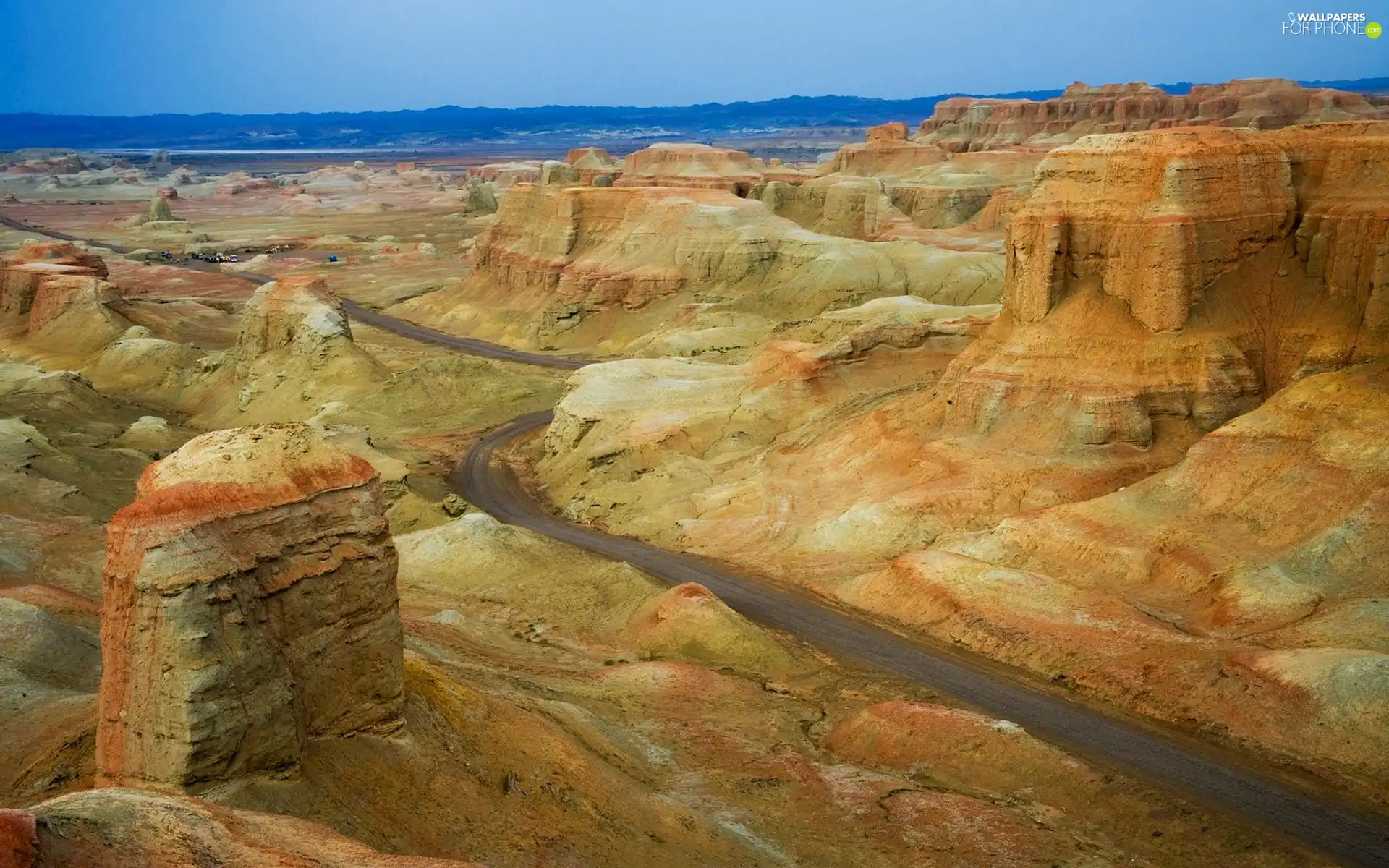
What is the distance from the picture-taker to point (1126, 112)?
466ft

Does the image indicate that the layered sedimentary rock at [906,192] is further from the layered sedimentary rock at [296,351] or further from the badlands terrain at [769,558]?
the layered sedimentary rock at [296,351]

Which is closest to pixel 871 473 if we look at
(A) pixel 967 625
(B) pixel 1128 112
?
(A) pixel 967 625

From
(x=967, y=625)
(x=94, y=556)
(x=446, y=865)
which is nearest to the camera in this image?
(x=446, y=865)

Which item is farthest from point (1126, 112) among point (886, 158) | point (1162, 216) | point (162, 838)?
point (162, 838)

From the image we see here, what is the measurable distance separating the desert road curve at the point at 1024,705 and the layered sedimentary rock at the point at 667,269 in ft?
107

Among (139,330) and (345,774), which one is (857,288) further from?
(345,774)

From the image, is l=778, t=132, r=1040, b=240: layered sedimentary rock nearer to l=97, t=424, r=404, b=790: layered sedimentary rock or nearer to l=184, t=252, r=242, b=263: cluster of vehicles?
l=184, t=252, r=242, b=263: cluster of vehicles

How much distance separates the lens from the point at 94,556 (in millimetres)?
37031

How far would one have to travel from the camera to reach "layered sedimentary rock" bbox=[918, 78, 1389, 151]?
126812 mm

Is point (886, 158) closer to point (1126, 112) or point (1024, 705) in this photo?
point (1126, 112)

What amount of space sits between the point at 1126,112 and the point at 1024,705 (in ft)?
422

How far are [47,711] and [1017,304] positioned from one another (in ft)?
109

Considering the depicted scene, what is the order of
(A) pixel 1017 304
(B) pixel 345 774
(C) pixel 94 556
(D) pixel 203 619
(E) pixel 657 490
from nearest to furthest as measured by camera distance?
(D) pixel 203 619
(B) pixel 345 774
(C) pixel 94 556
(A) pixel 1017 304
(E) pixel 657 490

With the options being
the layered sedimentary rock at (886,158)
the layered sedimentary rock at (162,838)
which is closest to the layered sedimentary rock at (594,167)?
the layered sedimentary rock at (886,158)
